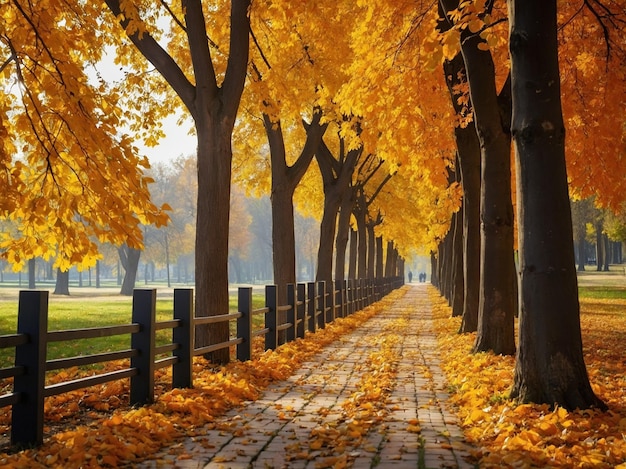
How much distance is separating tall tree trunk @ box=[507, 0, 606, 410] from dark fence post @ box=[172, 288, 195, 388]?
12.9 ft

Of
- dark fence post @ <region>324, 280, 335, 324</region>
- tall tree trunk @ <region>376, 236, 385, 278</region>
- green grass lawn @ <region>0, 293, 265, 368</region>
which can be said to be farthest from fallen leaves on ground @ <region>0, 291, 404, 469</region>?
tall tree trunk @ <region>376, 236, 385, 278</region>

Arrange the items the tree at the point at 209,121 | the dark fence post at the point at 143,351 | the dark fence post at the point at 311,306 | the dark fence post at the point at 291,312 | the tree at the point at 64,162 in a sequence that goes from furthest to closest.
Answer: the dark fence post at the point at 311,306, the dark fence post at the point at 291,312, the tree at the point at 209,121, the tree at the point at 64,162, the dark fence post at the point at 143,351

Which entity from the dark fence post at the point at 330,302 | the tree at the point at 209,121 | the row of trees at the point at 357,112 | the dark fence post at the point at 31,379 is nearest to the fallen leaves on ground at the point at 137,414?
the dark fence post at the point at 31,379

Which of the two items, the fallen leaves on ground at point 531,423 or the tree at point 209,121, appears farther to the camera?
the tree at point 209,121

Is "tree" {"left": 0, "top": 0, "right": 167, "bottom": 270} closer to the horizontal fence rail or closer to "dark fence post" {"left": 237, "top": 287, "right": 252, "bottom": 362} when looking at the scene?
the horizontal fence rail

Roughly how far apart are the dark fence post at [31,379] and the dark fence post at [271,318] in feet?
25.0

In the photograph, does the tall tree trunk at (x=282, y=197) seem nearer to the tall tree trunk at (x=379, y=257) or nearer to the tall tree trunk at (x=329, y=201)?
the tall tree trunk at (x=329, y=201)

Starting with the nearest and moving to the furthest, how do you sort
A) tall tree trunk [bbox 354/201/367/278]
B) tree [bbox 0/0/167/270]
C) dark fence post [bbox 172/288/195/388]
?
dark fence post [bbox 172/288/195/388] → tree [bbox 0/0/167/270] → tall tree trunk [bbox 354/201/367/278]

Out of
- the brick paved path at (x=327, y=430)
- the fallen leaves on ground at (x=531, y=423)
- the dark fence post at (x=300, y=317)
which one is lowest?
the brick paved path at (x=327, y=430)

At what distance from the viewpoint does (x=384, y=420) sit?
22.0 feet

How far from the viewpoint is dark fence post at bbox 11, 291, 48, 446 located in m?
5.48

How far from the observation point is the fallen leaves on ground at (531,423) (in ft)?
16.2

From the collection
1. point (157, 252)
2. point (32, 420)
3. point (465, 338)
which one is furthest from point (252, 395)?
point (157, 252)

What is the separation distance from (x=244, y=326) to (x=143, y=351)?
390 centimetres
